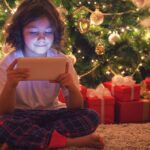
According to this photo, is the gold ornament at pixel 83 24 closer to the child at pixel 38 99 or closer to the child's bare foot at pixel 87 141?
the child at pixel 38 99

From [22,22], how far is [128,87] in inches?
27.4

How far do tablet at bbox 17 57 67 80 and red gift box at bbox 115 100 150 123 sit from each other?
0.60 meters

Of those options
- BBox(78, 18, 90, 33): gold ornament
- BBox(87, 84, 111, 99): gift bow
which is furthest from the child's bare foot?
BBox(78, 18, 90, 33): gold ornament

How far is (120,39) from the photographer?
2166 millimetres

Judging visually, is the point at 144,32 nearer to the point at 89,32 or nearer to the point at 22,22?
the point at 89,32

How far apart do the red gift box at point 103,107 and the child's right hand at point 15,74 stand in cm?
59

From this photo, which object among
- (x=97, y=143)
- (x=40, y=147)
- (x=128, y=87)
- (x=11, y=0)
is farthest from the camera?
(x=11, y=0)

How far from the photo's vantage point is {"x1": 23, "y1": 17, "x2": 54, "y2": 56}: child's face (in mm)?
1343

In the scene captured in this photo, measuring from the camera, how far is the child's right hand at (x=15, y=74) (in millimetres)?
1272

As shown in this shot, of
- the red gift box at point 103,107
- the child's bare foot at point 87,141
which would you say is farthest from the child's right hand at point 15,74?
the red gift box at point 103,107

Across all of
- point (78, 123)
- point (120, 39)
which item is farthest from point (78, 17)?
point (78, 123)

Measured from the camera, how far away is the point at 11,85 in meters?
1.28

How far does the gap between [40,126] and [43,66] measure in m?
0.23

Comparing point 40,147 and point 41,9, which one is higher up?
point 41,9
